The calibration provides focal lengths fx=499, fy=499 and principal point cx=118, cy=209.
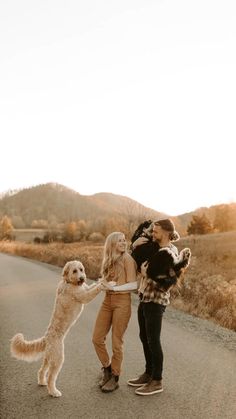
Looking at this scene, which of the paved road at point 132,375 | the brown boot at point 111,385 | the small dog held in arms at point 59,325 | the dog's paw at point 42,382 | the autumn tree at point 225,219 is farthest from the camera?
the autumn tree at point 225,219

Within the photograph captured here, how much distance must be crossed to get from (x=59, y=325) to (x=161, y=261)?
1388 mm

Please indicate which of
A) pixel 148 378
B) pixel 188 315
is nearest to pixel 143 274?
pixel 148 378

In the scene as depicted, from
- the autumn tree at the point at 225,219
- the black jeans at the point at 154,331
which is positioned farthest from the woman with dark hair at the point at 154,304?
the autumn tree at the point at 225,219

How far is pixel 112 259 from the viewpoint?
5875mm

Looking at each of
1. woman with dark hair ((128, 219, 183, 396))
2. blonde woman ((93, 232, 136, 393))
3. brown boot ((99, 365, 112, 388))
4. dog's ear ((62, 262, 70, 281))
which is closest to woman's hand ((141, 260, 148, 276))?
woman with dark hair ((128, 219, 183, 396))

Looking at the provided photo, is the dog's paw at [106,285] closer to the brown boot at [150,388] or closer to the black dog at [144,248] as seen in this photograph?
the black dog at [144,248]

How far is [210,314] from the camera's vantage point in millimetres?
12305

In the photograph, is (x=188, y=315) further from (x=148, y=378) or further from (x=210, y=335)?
(x=148, y=378)

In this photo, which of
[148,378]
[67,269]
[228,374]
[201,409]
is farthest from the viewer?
[228,374]

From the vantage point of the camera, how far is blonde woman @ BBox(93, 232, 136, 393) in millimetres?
5836

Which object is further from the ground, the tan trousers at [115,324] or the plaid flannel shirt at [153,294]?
the plaid flannel shirt at [153,294]

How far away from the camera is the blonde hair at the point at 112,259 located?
5.87 metres

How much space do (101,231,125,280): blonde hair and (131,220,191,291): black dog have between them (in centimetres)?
26

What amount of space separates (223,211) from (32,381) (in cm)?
9658
